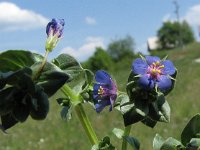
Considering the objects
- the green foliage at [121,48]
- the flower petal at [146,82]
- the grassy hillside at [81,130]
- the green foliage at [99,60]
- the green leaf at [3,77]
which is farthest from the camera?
the green foliage at [121,48]

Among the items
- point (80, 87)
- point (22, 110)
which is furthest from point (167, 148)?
point (22, 110)

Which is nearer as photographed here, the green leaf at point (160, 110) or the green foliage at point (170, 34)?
the green leaf at point (160, 110)

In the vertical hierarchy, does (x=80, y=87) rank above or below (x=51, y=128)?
above

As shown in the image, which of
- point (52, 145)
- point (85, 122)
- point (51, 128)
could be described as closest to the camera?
point (85, 122)

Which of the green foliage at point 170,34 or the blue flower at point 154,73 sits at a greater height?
the blue flower at point 154,73

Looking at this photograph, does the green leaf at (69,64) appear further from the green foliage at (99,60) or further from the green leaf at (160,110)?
the green foliage at (99,60)

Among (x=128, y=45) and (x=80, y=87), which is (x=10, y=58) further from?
(x=128, y=45)

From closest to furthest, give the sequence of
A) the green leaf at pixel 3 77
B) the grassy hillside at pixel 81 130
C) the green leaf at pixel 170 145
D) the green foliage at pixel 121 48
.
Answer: the green leaf at pixel 3 77
the green leaf at pixel 170 145
the grassy hillside at pixel 81 130
the green foliage at pixel 121 48

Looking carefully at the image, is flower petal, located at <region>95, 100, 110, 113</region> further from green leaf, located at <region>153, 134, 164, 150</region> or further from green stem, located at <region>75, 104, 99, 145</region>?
green leaf, located at <region>153, 134, 164, 150</region>

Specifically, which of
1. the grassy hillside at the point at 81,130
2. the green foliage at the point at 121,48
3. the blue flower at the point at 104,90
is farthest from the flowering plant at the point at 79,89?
the green foliage at the point at 121,48
